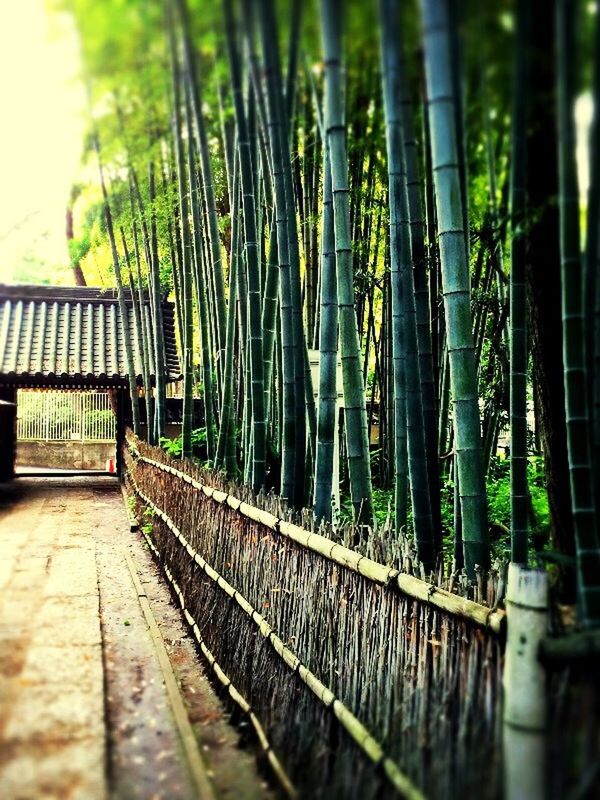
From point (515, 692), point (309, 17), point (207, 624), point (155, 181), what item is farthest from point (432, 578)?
point (155, 181)

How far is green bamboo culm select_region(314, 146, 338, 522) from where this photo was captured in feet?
9.32

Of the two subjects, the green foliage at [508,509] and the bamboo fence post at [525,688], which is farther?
the green foliage at [508,509]

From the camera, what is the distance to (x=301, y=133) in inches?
141

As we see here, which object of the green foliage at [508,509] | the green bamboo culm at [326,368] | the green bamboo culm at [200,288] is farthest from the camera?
the green foliage at [508,509]

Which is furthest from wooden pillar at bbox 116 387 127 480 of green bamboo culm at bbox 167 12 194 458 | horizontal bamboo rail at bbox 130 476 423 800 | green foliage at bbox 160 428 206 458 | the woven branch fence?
the woven branch fence

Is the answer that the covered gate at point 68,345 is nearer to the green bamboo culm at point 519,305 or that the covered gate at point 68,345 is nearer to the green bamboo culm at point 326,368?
the green bamboo culm at point 326,368

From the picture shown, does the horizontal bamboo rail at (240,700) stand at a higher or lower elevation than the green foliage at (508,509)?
lower

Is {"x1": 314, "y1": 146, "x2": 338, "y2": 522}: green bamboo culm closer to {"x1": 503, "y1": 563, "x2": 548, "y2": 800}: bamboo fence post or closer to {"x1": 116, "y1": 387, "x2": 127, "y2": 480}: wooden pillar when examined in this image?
{"x1": 503, "y1": 563, "x2": 548, "y2": 800}: bamboo fence post

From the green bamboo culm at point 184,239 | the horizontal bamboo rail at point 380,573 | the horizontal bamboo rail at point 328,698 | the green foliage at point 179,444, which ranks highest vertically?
the green bamboo culm at point 184,239

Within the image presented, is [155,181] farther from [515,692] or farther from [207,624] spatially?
[515,692]

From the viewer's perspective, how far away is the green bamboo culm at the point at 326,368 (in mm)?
2840

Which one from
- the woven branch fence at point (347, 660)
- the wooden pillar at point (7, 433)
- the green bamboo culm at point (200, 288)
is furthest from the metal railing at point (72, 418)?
the woven branch fence at point (347, 660)

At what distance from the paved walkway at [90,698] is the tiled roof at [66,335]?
16.2 ft

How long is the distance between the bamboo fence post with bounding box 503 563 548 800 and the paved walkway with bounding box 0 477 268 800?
1.00 meters
